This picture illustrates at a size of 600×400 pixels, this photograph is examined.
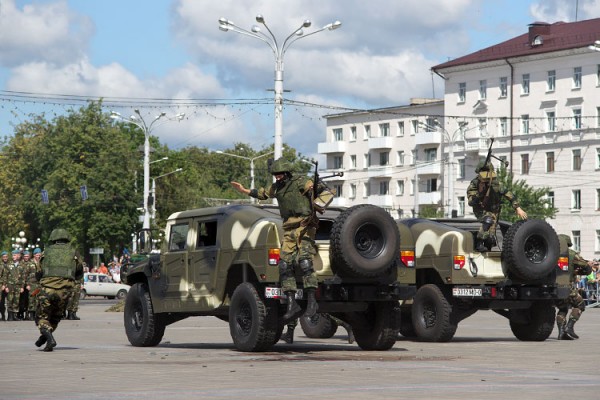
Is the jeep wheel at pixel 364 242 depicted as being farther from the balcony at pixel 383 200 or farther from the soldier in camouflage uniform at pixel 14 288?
the balcony at pixel 383 200

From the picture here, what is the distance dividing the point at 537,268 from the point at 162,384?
32.6ft

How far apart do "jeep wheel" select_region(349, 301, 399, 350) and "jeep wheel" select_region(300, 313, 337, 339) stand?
385cm

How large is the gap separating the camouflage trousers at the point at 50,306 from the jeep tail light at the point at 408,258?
4.58 m

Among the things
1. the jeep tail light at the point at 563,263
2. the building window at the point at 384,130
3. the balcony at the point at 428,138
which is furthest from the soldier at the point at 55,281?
the building window at the point at 384,130

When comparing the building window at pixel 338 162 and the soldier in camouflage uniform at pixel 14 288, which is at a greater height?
the building window at pixel 338 162

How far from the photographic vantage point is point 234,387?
42.1 ft

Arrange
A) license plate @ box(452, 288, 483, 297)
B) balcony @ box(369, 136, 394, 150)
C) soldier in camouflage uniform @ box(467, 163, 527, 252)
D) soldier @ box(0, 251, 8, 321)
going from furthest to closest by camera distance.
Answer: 1. balcony @ box(369, 136, 394, 150)
2. soldier @ box(0, 251, 8, 321)
3. soldier in camouflage uniform @ box(467, 163, 527, 252)
4. license plate @ box(452, 288, 483, 297)

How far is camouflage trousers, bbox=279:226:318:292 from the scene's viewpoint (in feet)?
58.7

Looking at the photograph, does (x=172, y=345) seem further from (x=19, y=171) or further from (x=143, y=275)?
(x=19, y=171)

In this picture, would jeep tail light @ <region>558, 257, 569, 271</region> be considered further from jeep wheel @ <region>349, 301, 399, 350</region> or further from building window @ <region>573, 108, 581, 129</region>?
building window @ <region>573, 108, 581, 129</region>

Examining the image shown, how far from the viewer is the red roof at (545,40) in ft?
306

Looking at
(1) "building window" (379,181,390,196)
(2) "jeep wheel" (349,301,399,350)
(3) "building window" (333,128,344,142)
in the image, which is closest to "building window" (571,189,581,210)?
(1) "building window" (379,181,390,196)

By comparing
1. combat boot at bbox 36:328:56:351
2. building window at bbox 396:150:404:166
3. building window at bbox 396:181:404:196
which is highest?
building window at bbox 396:150:404:166

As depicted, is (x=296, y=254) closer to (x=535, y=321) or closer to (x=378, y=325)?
(x=378, y=325)
